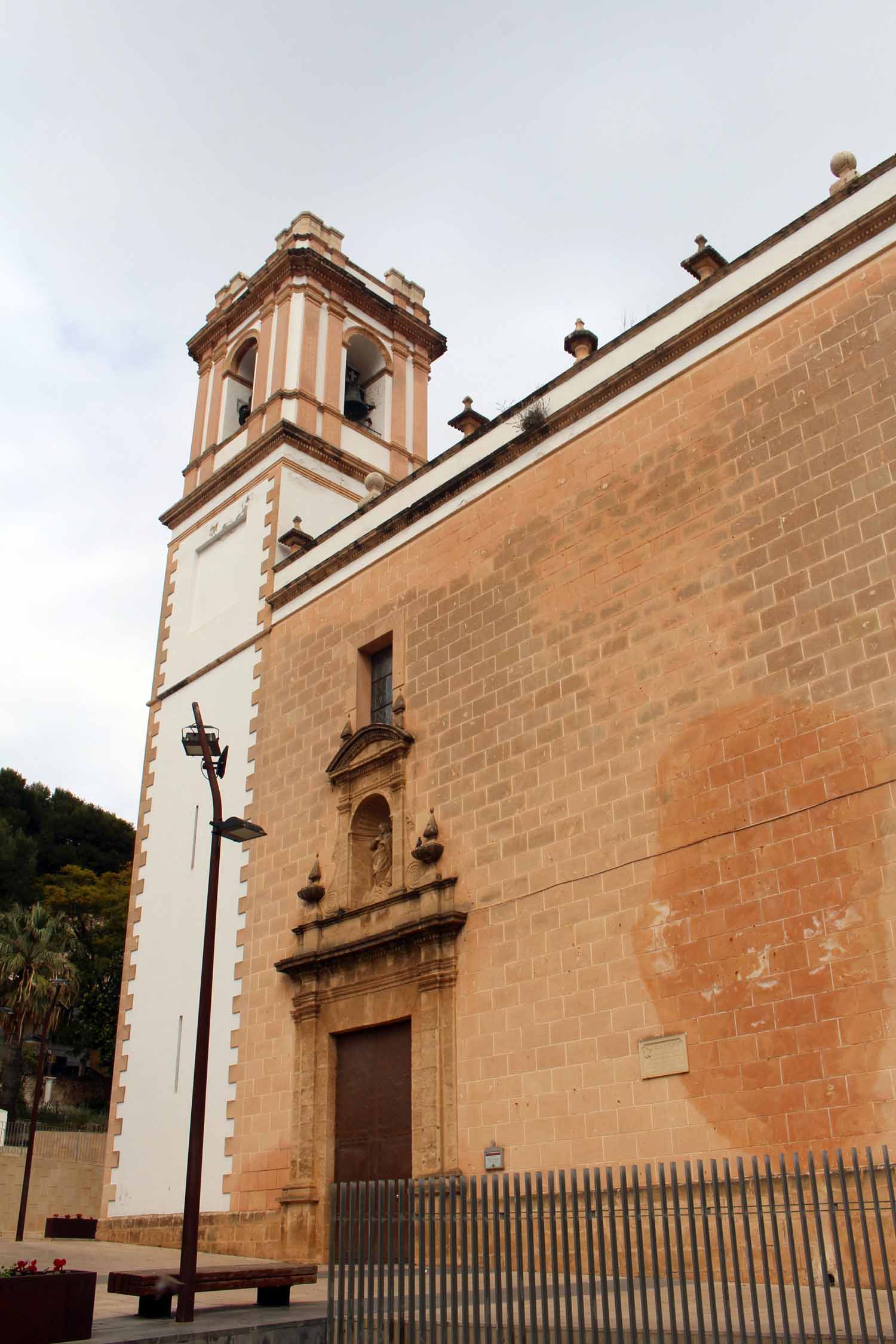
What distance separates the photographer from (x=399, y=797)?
42.5ft

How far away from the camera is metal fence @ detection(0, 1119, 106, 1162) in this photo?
20.8 metres

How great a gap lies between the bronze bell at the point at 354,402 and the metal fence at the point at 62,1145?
13219 millimetres

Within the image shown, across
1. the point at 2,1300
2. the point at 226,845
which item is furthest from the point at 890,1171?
the point at 226,845

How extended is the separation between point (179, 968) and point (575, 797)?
7.01 m

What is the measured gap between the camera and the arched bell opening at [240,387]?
808 inches

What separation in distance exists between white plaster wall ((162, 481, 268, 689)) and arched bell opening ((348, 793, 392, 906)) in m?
4.23

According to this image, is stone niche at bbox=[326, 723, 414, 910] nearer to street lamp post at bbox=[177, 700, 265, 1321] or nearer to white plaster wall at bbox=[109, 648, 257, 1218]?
white plaster wall at bbox=[109, 648, 257, 1218]

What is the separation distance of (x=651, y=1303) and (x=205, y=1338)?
256 centimetres

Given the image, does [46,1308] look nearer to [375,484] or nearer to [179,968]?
[179,968]

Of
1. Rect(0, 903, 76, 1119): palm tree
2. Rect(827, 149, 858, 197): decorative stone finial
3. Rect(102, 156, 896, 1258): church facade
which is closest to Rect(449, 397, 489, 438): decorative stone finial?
Rect(102, 156, 896, 1258): church facade

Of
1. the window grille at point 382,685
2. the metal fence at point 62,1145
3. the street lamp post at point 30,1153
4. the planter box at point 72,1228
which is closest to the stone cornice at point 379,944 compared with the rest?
the window grille at point 382,685

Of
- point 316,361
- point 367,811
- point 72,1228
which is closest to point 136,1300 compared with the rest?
point 367,811

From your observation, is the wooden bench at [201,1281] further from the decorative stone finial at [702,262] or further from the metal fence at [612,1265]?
the decorative stone finial at [702,262]

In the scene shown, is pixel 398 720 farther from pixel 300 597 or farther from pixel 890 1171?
pixel 890 1171
